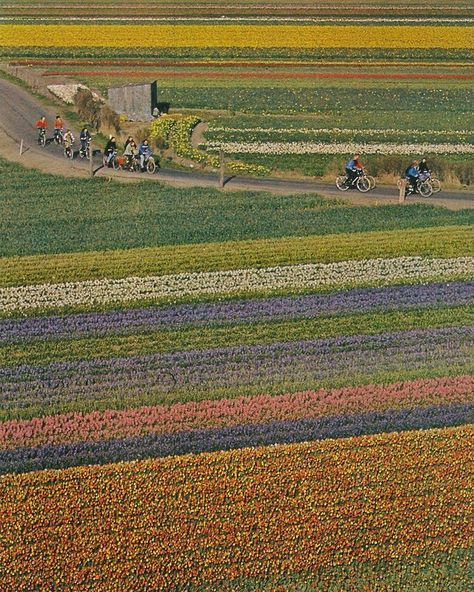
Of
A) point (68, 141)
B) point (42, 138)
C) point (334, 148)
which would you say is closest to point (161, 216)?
point (68, 141)

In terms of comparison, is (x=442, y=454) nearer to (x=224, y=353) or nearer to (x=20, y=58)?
(x=224, y=353)

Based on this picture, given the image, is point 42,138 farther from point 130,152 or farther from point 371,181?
point 371,181

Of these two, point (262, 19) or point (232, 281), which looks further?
point (262, 19)

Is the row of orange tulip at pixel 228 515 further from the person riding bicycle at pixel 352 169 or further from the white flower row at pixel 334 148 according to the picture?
the white flower row at pixel 334 148

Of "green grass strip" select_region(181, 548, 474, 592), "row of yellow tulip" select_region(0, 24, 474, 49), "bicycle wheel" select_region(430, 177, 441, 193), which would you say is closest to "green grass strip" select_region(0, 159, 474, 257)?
"bicycle wheel" select_region(430, 177, 441, 193)

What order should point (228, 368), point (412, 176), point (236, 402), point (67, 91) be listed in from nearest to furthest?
point (236, 402) < point (228, 368) < point (412, 176) < point (67, 91)

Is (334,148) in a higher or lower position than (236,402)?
higher
